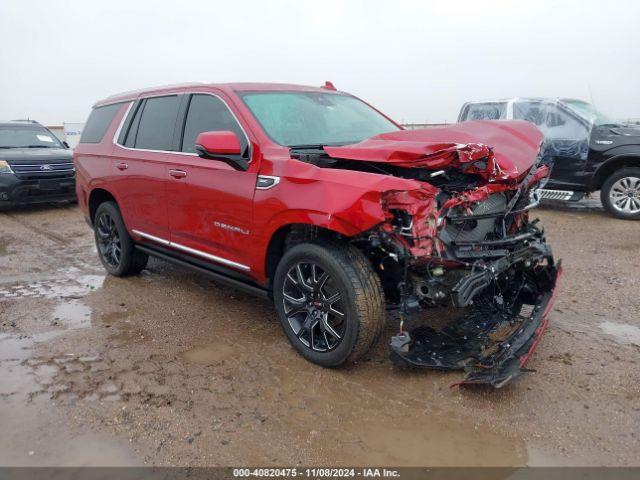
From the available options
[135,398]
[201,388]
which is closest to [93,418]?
[135,398]

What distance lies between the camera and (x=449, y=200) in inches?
124

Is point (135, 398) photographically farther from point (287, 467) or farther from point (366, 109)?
point (366, 109)

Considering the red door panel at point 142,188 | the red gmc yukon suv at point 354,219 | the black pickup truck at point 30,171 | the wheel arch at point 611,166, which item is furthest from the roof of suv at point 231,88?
the wheel arch at point 611,166

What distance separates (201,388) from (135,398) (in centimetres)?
40

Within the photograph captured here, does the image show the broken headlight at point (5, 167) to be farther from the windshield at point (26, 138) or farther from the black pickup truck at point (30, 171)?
the windshield at point (26, 138)

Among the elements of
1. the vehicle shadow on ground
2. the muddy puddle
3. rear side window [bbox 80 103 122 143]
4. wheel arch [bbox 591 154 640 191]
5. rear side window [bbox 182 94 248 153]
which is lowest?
the vehicle shadow on ground

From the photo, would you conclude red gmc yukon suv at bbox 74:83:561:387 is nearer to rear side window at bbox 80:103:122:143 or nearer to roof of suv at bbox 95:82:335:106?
roof of suv at bbox 95:82:335:106

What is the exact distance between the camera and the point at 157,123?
4.80 m

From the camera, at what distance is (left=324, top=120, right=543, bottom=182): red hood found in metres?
3.18

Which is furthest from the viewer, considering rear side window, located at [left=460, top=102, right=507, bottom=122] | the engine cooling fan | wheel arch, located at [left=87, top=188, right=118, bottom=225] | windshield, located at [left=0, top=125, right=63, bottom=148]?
windshield, located at [left=0, top=125, right=63, bottom=148]

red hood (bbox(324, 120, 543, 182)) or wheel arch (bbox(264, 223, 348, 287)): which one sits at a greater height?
red hood (bbox(324, 120, 543, 182))

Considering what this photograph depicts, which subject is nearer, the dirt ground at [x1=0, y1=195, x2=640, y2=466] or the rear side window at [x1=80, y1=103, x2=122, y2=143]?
the dirt ground at [x1=0, y1=195, x2=640, y2=466]

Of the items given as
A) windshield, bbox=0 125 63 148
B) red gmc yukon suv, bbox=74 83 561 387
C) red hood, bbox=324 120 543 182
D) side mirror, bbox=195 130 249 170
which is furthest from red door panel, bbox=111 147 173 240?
windshield, bbox=0 125 63 148

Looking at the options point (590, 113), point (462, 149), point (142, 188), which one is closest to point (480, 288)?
point (462, 149)
